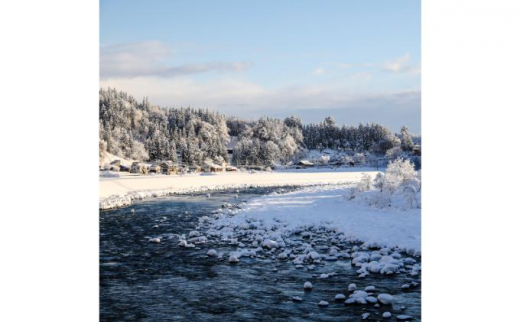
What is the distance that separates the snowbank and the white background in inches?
162

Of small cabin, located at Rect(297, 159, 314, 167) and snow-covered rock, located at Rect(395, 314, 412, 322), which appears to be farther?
small cabin, located at Rect(297, 159, 314, 167)

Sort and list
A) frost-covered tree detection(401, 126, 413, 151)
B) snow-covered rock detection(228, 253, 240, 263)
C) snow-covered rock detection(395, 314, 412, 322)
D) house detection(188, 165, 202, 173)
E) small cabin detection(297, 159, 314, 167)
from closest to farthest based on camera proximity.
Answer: snow-covered rock detection(395, 314, 412, 322), snow-covered rock detection(228, 253, 240, 263), frost-covered tree detection(401, 126, 413, 151), house detection(188, 165, 202, 173), small cabin detection(297, 159, 314, 167)

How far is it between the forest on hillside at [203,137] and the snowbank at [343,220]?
11657 millimetres

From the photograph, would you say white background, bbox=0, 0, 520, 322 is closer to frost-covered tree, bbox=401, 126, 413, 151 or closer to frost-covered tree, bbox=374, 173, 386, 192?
frost-covered tree, bbox=401, 126, 413, 151

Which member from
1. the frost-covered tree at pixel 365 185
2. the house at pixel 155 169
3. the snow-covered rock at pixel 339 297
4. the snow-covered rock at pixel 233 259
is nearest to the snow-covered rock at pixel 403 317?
the snow-covered rock at pixel 339 297

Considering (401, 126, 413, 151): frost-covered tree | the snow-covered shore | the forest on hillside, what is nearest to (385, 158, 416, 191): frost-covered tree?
the snow-covered shore

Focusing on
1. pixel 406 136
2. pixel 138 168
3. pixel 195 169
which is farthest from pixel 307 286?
pixel 195 169

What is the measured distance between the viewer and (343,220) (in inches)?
589

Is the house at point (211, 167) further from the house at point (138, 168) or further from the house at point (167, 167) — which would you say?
the house at point (138, 168)

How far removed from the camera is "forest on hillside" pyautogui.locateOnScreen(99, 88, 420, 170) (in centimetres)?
3800
